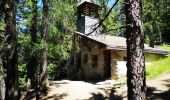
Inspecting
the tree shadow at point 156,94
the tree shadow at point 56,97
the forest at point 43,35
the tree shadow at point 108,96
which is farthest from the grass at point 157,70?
the tree shadow at point 56,97

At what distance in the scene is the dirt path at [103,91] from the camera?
18.2 metres

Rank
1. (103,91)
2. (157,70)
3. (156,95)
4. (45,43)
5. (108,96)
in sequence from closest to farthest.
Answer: (156,95) < (108,96) < (45,43) < (103,91) < (157,70)

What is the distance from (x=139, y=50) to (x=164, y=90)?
1183cm

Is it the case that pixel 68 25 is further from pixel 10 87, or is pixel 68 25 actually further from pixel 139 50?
pixel 139 50

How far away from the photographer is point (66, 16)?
69.1 ft

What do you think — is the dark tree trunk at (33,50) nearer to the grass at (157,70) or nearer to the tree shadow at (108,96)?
the tree shadow at (108,96)

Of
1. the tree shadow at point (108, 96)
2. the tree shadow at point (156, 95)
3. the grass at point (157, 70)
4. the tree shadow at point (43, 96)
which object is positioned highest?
the grass at point (157, 70)

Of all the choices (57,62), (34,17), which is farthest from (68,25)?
(57,62)

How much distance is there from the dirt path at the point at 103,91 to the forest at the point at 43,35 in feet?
4.18

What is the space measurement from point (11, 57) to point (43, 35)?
762cm

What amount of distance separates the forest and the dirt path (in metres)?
1.27

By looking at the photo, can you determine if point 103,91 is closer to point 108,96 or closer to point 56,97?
point 108,96

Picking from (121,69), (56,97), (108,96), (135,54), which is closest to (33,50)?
(56,97)

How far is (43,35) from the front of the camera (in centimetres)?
2059
